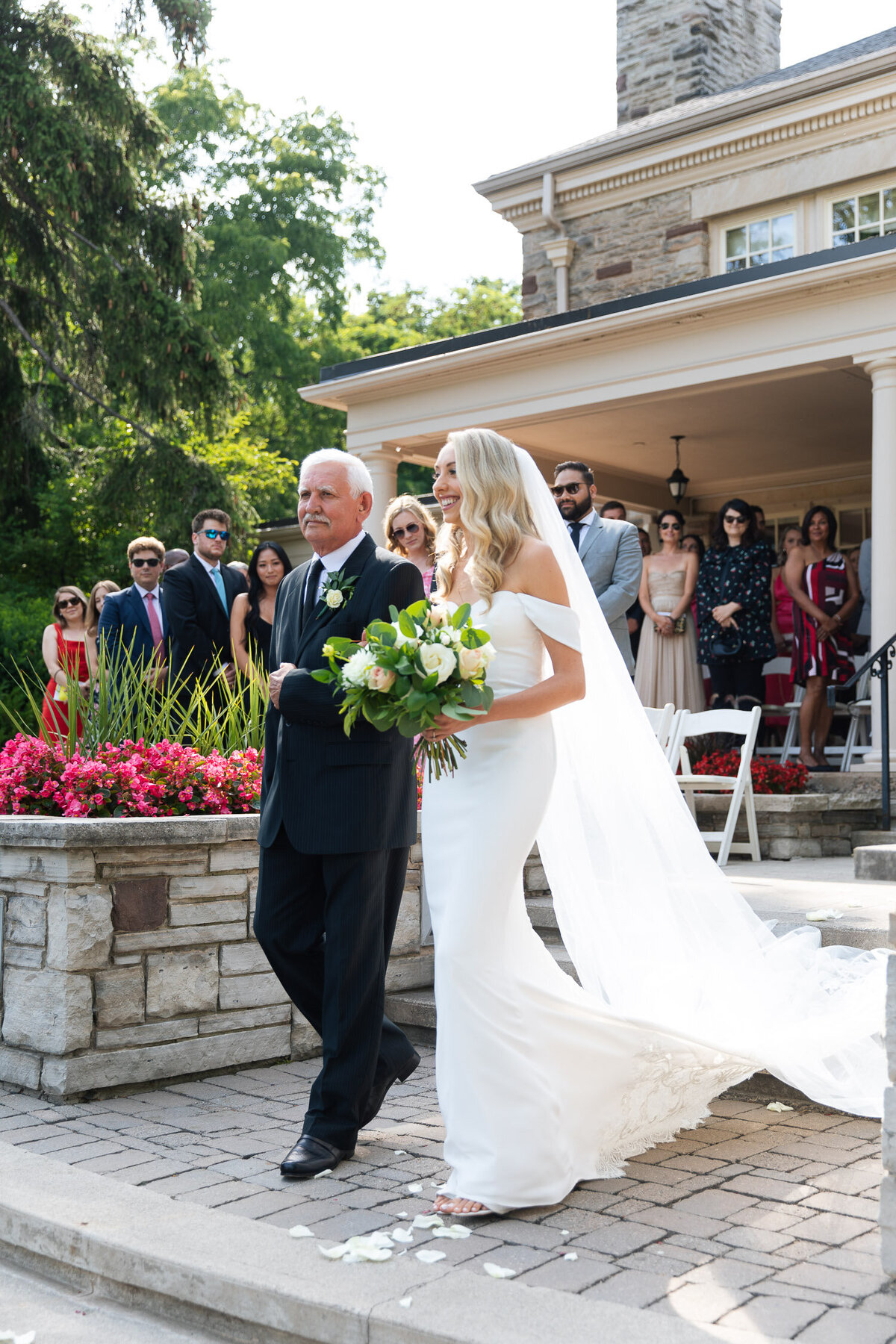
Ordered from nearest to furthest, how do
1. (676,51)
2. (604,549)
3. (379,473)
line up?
(604,549), (379,473), (676,51)

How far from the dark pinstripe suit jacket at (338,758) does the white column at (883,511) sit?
6.33 meters

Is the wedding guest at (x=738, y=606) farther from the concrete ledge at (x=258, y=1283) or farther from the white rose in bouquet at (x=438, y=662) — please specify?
the concrete ledge at (x=258, y=1283)

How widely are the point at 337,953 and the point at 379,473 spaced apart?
377 inches

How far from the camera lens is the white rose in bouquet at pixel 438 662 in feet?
11.1

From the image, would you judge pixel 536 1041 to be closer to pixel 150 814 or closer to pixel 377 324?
pixel 150 814

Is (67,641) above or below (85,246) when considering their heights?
below

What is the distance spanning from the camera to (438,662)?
3402mm

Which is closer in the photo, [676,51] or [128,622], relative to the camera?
[128,622]

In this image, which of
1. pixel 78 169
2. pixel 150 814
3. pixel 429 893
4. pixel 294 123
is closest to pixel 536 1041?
pixel 429 893

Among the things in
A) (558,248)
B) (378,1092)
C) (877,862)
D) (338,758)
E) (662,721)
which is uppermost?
(558,248)

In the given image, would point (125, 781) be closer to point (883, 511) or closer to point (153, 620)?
point (153, 620)

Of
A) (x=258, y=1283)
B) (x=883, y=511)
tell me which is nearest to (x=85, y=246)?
(x=883, y=511)

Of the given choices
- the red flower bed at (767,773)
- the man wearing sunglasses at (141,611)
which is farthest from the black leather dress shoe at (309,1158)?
the red flower bed at (767,773)

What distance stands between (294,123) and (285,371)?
695 centimetres
